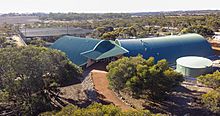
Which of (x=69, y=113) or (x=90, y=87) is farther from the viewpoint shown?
(x=90, y=87)

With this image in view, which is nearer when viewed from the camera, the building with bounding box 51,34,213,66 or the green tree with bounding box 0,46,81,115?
the green tree with bounding box 0,46,81,115

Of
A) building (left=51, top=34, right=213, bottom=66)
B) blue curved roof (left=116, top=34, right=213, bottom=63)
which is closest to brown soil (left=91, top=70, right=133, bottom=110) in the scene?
building (left=51, top=34, right=213, bottom=66)

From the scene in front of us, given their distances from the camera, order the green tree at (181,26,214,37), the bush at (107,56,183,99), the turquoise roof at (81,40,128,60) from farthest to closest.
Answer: the green tree at (181,26,214,37), the turquoise roof at (81,40,128,60), the bush at (107,56,183,99)

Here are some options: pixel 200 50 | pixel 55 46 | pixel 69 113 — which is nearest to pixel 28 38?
pixel 55 46

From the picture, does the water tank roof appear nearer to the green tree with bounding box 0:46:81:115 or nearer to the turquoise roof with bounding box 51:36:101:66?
the turquoise roof with bounding box 51:36:101:66

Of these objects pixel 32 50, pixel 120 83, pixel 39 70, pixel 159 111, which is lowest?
pixel 159 111

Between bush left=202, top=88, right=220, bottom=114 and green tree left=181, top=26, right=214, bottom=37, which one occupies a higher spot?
green tree left=181, top=26, right=214, bottom=37

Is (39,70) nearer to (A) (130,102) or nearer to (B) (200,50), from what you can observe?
(A) (130,102)

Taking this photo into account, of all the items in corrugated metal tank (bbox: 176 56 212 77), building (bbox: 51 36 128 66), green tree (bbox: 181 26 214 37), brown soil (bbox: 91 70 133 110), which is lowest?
brown soil (bbox: 91 70 133 110)
